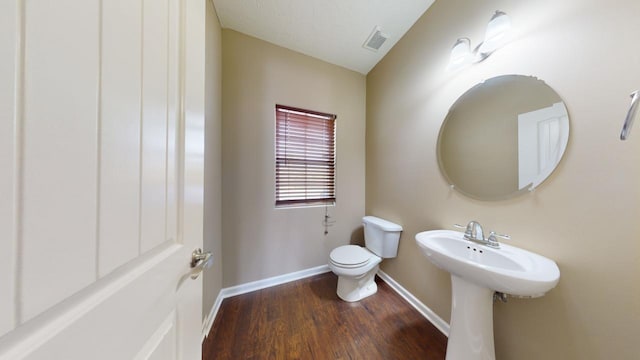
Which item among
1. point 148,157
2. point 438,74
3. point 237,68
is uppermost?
point 237,68

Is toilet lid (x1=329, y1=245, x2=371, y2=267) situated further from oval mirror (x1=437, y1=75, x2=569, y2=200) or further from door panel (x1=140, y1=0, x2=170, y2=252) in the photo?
door panel (x1=140, y1=0, x2=170, y2=252)

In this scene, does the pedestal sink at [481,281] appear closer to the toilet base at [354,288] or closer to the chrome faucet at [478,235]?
the chrome faucet at [478,235]

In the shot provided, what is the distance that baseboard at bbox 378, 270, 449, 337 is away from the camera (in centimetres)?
128

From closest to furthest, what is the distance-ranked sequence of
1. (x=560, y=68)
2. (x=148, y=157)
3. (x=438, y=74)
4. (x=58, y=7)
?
(x=58, y=7)
(x=148, y=157)
(x=560, y=68)
(x=438, y=74)

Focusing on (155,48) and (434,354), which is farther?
(434,354)

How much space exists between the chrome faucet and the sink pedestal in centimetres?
25

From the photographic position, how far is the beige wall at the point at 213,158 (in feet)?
4.01

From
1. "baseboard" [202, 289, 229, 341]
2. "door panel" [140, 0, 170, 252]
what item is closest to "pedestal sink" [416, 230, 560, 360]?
"door panel" [140, 0, 170, 252]

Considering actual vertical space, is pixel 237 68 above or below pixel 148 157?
above

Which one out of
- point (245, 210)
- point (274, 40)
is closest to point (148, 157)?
point (245, 210)

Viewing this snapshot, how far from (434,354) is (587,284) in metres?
0.87

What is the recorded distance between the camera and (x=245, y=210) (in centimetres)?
166

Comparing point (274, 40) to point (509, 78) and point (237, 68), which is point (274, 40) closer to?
point (237, 68)

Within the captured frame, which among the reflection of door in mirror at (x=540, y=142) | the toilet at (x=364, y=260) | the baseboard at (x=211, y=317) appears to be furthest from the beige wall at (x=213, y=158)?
the reflection of door in mirror at (x=540, y=142)
